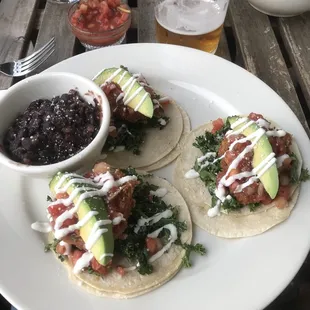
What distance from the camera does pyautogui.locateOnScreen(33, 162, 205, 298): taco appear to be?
1733 millimetres

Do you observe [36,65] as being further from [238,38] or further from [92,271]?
[92,271]

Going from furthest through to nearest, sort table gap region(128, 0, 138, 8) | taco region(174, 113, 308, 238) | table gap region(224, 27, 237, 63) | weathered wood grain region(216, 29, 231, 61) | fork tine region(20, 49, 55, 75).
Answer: table gap region(128, 0, 138, 8) < table gap region(224, 27, 237, 63) < weathered wood grain region(216, 29, 231, 61) < fork tine region(20, 49, 55, 75) < taco region(174, 113, 308, 238)

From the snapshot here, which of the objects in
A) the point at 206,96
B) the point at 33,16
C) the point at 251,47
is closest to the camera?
the point at 206,96

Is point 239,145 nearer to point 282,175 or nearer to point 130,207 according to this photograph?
point 282,175

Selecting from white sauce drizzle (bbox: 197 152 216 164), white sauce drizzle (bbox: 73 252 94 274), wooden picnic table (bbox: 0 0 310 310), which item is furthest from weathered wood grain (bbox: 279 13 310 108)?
white sauce drizzle (bbox: 73 252 94 274)

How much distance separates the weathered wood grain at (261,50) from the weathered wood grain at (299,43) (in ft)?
0.29

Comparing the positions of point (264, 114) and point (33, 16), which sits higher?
point (264, 114)

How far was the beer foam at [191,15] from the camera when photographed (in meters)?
2.62

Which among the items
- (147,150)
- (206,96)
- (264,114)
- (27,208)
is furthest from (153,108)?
(27,208)

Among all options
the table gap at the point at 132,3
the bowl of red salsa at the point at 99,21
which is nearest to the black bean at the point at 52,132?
the bowl of red salsa at the point at 99,21

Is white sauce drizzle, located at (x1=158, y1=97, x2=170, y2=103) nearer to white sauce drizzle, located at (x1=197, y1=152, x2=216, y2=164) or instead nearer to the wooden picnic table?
white sauce drizzle, located at (x1=197, y1=152, x2=216, y2=164)

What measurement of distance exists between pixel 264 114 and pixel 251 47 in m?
0.76

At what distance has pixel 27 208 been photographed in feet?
6.56

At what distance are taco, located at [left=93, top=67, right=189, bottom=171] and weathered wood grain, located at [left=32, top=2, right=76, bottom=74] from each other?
23.9 inches
